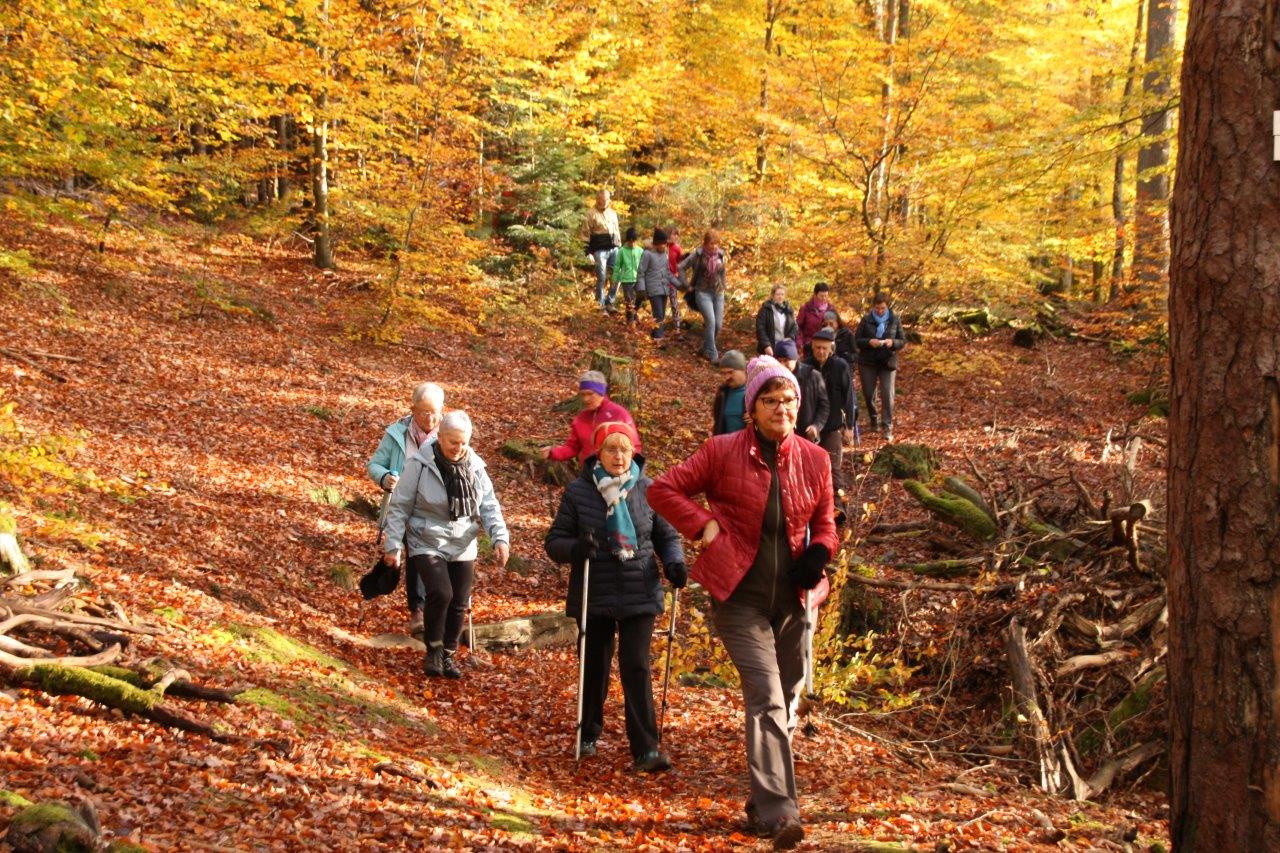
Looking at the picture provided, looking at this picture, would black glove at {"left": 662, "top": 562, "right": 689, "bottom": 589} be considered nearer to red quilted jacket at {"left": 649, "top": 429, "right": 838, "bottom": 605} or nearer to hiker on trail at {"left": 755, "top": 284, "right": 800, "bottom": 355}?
red quilted jacket at {"left": 649, "top": 429, "right": 838, "bottom": 605}

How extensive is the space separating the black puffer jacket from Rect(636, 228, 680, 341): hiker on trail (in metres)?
13.3

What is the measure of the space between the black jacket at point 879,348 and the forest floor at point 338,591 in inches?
46.3

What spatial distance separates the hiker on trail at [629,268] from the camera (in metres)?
19.9

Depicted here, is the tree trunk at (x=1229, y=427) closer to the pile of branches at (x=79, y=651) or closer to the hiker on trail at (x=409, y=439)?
the pile of branches at (x=79, y=651)

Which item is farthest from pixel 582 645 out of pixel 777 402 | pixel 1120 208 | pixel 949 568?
pixel 1120 208

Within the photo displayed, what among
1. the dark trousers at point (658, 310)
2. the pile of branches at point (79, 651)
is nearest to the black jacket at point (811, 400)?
the pile of branches at point (79, 651)

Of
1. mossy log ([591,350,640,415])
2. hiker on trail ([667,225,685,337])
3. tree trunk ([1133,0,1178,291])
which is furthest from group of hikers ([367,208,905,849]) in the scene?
hiker on trail ([667,225,685,337])

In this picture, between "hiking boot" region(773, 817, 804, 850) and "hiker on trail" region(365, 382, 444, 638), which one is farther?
"hiker on trail" region(365, 382, 444, 638)

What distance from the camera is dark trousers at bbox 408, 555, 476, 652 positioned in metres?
6.95

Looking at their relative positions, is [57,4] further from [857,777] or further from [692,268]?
[692,268]

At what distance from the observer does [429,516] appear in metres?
7.01

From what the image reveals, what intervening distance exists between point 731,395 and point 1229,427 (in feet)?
19.2

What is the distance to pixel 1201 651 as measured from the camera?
3.36 m

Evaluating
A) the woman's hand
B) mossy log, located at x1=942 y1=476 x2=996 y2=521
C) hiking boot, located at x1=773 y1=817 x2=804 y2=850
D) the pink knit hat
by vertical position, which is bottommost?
hiking boot, located at x1=773 y1=817 x2=804 y2=850
